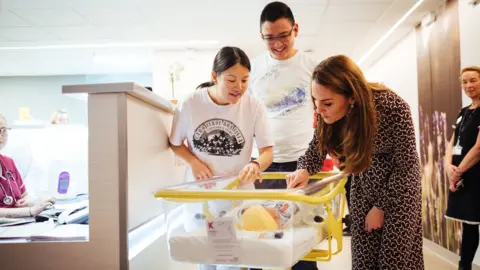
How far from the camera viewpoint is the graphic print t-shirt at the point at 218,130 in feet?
5.20

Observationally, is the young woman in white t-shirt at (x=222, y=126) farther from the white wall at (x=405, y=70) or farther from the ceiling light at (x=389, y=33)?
the white wall at (x=405, y=70)

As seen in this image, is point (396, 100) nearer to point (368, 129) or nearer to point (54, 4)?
point (368, 129)

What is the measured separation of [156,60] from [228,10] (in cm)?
223

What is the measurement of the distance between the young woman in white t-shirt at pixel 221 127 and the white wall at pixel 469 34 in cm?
241

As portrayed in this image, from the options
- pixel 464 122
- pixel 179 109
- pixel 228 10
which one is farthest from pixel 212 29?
pixel 179 109

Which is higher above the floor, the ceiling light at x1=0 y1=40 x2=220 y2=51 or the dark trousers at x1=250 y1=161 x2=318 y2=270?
the ceiling light at x1=0 y1=40 x2=220 y2=51

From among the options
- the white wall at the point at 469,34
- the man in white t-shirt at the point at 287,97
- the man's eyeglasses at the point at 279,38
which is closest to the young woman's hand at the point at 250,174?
the man in white t-shirt at the point at 287,97

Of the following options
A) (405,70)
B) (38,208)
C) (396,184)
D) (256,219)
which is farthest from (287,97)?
(405,70)

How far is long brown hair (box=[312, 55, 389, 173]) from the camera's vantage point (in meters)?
1.24

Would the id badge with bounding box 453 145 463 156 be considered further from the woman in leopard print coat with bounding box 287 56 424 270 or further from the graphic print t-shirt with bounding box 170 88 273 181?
the graphic print t-shirt with bounding box 170 88 273 181

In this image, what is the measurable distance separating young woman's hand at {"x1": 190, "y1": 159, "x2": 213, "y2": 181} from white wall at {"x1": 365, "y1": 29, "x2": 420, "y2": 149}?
3.83 metres

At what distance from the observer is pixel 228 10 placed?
14.9 feet

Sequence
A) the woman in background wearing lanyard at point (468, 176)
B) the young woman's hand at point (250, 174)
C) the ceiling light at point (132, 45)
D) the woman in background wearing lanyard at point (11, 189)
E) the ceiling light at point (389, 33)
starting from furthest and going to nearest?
the ceiling light at point (132, 45) → the ceiling light at point (389, 33) → the woman in background wearing lanyard at point (468, 176) → the woman in background wearing lanyard at point (11, 189) → the young woman's hand at point (250, 174)

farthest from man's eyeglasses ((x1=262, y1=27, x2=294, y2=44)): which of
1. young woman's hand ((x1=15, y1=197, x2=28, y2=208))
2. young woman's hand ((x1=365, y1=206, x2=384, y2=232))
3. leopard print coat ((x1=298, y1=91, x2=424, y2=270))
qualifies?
young woman's hand ((x1=15, y1=197, x2=28, y2=208))
